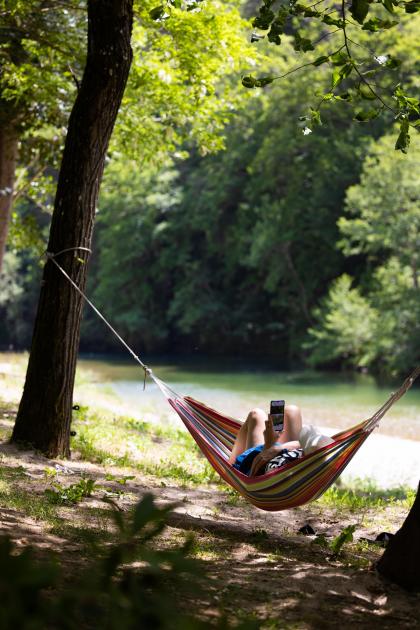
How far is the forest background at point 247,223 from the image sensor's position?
9188mm

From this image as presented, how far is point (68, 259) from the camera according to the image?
15.2ft

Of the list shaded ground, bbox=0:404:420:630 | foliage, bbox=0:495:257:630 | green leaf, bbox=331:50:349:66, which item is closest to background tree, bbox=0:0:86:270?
shaded ground, bbox=0:404:420:630

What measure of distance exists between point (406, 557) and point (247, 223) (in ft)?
81.4

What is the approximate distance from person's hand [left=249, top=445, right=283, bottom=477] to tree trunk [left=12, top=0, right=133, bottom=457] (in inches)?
51.4

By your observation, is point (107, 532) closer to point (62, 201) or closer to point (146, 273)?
point (62, 201)

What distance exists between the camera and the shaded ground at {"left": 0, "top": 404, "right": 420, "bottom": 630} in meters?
2.38

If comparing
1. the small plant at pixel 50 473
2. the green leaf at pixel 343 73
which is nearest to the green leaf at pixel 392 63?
the green leaf at pixel 343 73

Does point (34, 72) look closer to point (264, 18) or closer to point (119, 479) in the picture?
point (119, 479)

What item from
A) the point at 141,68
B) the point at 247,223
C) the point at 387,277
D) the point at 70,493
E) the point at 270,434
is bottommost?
the point at 70,493

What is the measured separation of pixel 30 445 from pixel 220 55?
4.78 meters

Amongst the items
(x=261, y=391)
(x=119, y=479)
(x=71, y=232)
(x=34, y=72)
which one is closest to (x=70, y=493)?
(x=119, y=479)

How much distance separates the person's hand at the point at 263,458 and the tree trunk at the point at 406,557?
125cm

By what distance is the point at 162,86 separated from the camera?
820 centimetres

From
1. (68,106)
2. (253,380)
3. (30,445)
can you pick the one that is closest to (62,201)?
(30,445)
